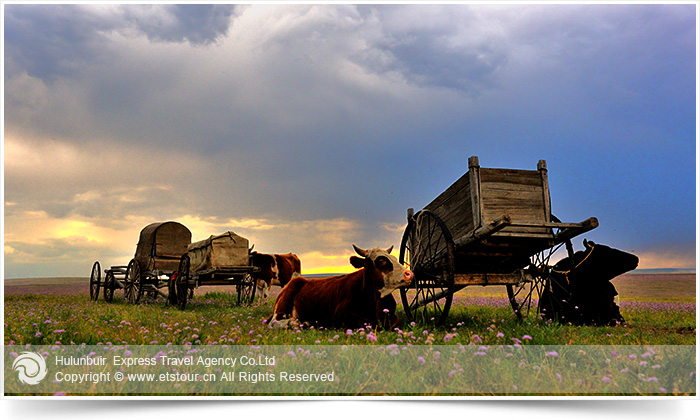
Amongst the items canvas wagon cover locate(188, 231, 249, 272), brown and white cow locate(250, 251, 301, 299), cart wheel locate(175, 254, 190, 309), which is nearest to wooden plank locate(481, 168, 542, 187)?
canvas wagon cover locate(188, 231, 249, 272)

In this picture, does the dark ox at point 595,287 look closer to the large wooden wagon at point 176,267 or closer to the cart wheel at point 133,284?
the large wooden wagon at point 176,267

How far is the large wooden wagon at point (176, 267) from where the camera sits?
523 inches

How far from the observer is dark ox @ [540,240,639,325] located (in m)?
9.30

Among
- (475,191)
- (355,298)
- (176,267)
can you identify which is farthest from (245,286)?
(475,191)

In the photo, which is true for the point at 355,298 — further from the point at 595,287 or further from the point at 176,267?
the point at 176,267

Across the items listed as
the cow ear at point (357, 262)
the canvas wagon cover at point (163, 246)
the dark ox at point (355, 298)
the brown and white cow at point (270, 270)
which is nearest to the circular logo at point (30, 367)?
the dark ox at point (355, 298)

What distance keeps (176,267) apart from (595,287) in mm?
14171

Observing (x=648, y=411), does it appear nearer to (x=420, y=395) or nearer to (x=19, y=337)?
(x=420, y=395)

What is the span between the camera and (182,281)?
14203mm

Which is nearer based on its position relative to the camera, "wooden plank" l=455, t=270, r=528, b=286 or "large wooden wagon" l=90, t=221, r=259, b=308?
"wooden plank" l=455, t=270, r=528, b=286

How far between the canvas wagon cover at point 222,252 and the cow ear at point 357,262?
665 centimetres

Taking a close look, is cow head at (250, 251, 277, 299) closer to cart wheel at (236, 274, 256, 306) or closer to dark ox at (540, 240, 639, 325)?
cart wheel at (236, 274, 256, 306)

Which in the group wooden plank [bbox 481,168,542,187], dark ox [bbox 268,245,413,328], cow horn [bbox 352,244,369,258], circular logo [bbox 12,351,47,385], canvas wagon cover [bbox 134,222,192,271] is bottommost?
circular logo [bbox 12,351,47,385]

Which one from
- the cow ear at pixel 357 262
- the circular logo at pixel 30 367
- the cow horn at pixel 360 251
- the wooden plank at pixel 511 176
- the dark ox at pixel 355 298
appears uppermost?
the wooden plank at pixel 511 176
